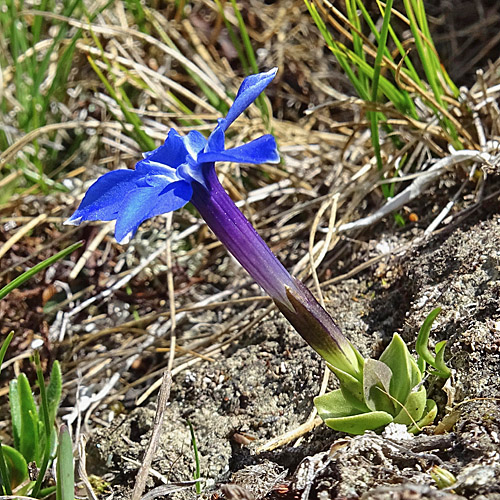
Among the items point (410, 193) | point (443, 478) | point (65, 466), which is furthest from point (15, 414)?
point (410, 193)

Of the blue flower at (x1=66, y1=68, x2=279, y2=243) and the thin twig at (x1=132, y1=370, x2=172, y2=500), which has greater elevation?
the blue flower at (x1=66, y1=68, x2=279, y2=243)

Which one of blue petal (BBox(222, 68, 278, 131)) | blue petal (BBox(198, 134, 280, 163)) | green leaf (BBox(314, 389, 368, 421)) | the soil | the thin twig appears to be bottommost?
the soil

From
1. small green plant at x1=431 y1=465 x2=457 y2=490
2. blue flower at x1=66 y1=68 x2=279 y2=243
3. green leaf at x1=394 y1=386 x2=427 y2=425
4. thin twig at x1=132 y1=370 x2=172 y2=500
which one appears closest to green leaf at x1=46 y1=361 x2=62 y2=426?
thin twig at x1=132 y1=370 x2=172 y2=500

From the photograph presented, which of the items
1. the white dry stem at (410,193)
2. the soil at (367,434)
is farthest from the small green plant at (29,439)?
the white dry stem at (410,193)

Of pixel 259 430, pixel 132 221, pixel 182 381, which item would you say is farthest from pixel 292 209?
pixel 132 221

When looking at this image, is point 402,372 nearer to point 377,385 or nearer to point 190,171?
point 377,385

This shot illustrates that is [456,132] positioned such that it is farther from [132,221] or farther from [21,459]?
[21,459]

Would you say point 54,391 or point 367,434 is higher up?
point 54,391

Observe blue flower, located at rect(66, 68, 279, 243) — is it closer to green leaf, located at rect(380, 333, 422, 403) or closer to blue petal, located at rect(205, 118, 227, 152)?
blue petal, located at rect(205, 118, 227, 152)
